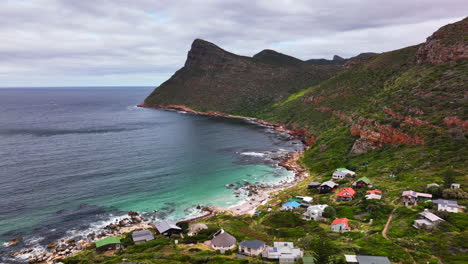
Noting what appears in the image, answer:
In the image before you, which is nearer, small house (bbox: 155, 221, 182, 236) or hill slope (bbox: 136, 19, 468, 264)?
hill slope (bbox: 136, 19, 468, 264)

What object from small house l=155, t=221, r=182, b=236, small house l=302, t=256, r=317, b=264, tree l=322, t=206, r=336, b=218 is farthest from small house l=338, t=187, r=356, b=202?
small house l=155, t=221, r=182, b=236

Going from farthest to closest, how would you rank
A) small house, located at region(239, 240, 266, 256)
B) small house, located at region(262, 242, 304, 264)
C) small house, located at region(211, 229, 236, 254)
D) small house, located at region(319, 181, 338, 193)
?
small house, located at region(319, 181, 338, 193) → small house, located at region(211, 229, 236, 254) → small house, located at region(239, 240, 266, 256) → small house, located at region(262, 242, 304, 264)

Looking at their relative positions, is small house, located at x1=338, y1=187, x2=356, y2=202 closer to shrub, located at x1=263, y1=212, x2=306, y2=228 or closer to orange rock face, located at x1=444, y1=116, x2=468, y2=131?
shrub, located at x1=263, y1=212, x2=306, y2=228

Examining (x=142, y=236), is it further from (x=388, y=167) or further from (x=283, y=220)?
(x=388, y=167)

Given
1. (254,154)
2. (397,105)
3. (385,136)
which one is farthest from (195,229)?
(397,105)

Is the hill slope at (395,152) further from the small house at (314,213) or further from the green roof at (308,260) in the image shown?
the small house at (314,213)

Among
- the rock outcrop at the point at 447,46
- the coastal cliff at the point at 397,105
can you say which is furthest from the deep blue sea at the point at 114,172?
the rock outcrop at the point at 447,46
